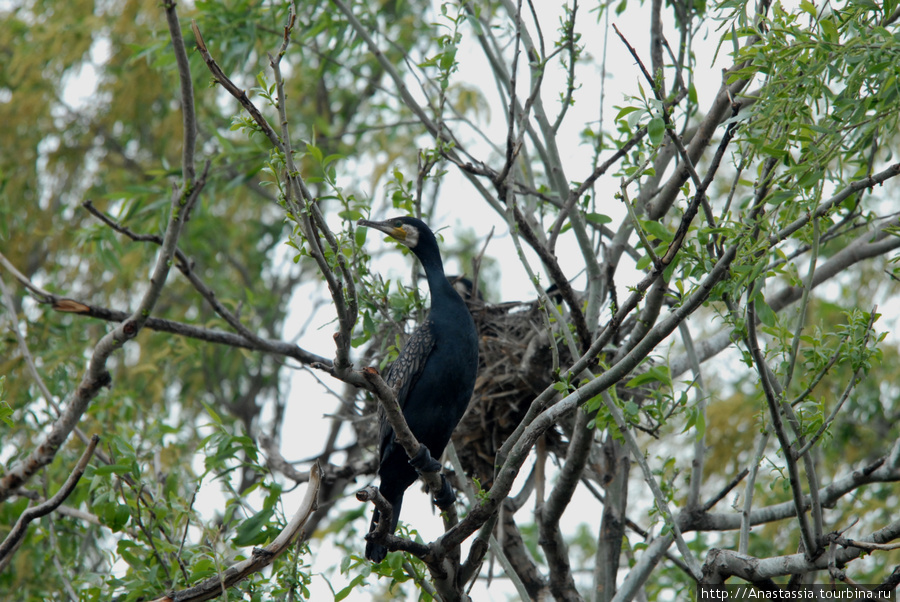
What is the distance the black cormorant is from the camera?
456cm

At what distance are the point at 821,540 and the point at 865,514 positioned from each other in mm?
→ 4693

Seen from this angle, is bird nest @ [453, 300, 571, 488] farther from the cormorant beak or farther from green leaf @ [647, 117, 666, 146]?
green leaf @ [647, 117, 666, 146]

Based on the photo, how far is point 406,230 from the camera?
482 cm

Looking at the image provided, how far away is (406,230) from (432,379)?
0.90 metres

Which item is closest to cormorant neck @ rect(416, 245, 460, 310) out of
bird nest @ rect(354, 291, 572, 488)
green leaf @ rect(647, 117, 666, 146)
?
bird nest @ rect(354, 291, 572, 488)

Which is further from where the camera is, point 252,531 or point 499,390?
point 499,390

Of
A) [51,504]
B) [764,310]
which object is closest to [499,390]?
[764,310]

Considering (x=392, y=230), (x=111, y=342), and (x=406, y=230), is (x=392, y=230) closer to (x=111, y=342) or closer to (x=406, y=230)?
(x=406, y=230)

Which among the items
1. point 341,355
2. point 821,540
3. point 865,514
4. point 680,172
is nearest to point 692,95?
point 680,172

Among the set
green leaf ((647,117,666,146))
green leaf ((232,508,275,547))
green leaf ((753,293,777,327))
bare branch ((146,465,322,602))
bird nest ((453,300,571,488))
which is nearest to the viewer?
green leaf ((647,117,666,146))

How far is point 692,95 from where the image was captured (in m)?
4.36

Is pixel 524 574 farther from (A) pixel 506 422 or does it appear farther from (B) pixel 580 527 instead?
(B) pixel 580 527

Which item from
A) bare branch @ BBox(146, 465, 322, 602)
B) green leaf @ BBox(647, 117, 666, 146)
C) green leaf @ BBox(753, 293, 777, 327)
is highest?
green leaf @ BBox(647, 117, 666, 146)

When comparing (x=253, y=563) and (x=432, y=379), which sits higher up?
(x=432, y=379)
